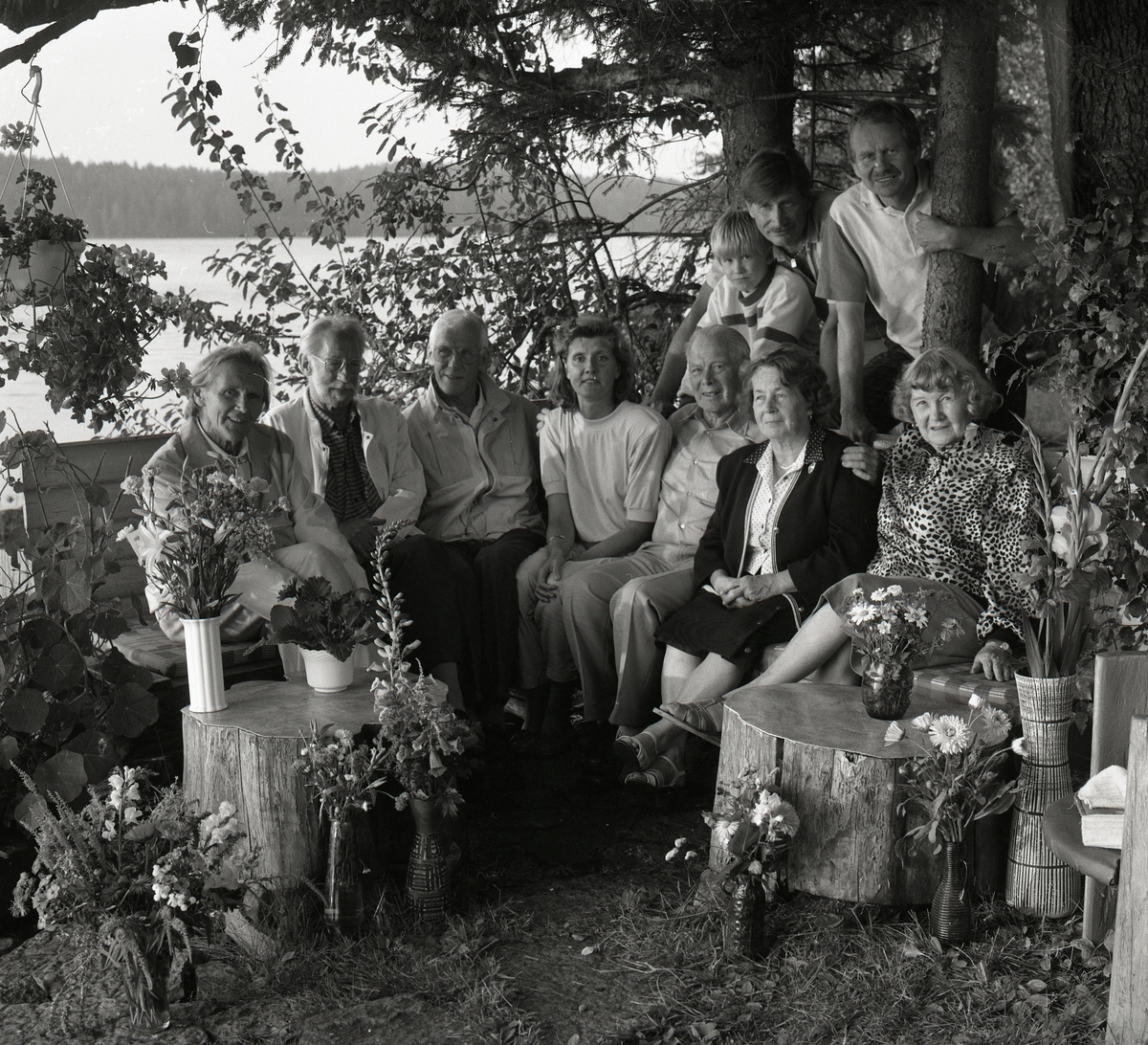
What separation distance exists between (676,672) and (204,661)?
153 centimetres

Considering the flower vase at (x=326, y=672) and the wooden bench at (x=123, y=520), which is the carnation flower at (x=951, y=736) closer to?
the flower vase at (x=326, y=672)

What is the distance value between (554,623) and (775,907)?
152 cm

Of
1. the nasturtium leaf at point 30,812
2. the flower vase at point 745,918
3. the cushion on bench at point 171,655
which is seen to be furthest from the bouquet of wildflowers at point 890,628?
the nasturtium leaf at point 30,812

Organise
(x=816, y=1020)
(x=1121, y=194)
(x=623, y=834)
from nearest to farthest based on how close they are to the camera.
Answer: (x=816, y=1020) < (x=623, y=834) < (x=1121, y=194)

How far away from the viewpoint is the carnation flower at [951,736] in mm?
2795

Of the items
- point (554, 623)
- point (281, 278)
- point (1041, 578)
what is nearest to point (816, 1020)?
point (1041, 578)

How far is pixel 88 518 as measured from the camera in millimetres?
3406

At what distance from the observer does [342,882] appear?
297 centimetres

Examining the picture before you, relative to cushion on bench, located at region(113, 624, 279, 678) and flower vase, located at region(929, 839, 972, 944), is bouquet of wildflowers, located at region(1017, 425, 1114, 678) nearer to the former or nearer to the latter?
flower vase, located at region(929, 839, 972, 944)

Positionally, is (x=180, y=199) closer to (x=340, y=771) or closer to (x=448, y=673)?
(x=448, y=673)

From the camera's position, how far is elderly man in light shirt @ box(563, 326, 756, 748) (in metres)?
4.18

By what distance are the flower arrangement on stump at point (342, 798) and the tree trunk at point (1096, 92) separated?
284 cm

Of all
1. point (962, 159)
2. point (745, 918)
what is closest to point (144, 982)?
point (745, 918)

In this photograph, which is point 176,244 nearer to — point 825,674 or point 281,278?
point 281,278
